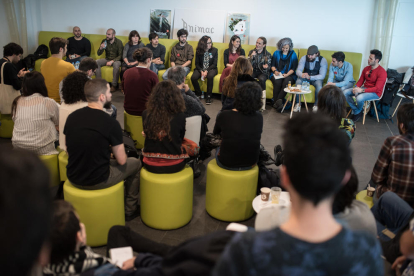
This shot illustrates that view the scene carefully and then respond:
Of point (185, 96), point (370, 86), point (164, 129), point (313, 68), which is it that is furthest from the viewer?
point (313, 68)

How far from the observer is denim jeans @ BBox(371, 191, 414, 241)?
2.34 metres

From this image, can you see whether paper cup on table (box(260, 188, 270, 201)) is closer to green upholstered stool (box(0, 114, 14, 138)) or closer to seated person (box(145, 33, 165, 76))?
green upholstered stool (box(0, 114, 14, 138))

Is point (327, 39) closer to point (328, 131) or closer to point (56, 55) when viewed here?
point (56, 55)

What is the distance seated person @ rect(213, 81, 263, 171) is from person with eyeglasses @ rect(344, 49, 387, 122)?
3.54m

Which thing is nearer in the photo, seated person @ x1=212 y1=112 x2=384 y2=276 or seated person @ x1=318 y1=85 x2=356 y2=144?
seated person @ x1=212 y1=112 x2=384 y2=276

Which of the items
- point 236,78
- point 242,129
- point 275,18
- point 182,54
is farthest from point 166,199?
point 275,18

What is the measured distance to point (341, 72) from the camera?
641 centimetres

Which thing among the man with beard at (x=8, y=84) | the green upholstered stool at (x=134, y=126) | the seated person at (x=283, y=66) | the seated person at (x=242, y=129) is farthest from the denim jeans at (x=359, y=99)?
the man with beard at (x=8, y=84)

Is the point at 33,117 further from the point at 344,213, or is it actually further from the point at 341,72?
the point at 341,72

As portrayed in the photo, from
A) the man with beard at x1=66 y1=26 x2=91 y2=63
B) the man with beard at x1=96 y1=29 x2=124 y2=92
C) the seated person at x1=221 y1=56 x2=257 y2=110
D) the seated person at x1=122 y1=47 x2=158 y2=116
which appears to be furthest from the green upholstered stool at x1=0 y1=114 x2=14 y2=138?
the man with beard at x1=66 y1=26 x2=91 y2=63

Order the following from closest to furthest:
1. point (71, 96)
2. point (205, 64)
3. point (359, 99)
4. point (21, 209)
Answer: point (21, 209) < point (71, 96) < point (359, 99) < point (205, 64)

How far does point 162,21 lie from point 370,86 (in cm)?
448

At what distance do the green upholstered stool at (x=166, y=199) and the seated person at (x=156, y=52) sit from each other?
4505 mm

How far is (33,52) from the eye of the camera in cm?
840
